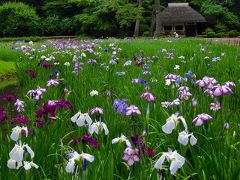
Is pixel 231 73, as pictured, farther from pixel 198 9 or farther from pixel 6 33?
pixel 198 9

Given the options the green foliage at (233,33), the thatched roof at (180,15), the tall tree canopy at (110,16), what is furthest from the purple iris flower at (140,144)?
the thatched roof at (180,15)

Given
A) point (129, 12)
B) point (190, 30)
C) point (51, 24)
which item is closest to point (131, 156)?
point (129, 12)

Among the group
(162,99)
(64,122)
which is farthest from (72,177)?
(162,99)

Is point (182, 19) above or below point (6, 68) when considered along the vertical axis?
above

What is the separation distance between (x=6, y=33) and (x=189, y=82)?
3139cm

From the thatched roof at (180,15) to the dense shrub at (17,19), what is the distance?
11000 millimetres

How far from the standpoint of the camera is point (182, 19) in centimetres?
3416

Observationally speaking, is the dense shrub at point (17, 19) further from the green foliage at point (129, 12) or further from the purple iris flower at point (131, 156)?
the purple iris flower at point (131, 156)

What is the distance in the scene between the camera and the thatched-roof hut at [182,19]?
3390 centimetres

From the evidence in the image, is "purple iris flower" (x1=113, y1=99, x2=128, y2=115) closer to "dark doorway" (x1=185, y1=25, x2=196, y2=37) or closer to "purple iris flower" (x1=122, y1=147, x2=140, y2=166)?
"purple iris flower" (x1=122, y1=147, x2=140, y2=166)

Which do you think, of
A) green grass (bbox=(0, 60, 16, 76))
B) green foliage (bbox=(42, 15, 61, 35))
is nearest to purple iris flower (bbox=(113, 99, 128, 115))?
green grass (bbox=(0, 60, 16, 76))

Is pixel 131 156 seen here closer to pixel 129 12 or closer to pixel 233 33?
pixel 129 12

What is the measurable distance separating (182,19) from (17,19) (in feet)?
45.7

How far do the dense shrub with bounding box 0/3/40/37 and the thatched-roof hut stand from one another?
11.0m
